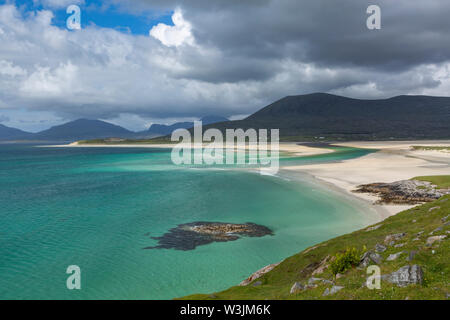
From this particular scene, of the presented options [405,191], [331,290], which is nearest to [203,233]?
[331,290]

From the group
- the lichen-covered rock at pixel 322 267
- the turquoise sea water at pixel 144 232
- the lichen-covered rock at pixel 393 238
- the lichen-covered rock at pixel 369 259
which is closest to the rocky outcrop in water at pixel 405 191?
the turquoise sea water at pixel 144 232

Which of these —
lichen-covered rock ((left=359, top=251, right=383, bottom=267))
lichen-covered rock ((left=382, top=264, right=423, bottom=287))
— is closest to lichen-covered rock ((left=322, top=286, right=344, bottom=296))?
lichen-covered rock ((left=382, top=264, right=423, bottom=287))

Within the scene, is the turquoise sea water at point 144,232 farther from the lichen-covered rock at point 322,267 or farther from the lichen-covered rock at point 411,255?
the lichen-covered rock at point 411,255

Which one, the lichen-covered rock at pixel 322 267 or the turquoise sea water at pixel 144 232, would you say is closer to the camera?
the lichen-covered rock at pixel 322 267

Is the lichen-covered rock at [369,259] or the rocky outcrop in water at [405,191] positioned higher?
the lichen-covered rock at [369,259]

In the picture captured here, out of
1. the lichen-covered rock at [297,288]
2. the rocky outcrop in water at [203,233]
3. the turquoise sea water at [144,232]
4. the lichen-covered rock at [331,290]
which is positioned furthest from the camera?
the rocky outcrop in water at [203,233]
